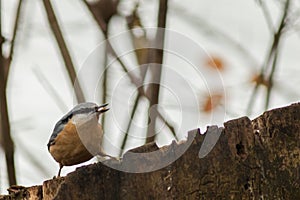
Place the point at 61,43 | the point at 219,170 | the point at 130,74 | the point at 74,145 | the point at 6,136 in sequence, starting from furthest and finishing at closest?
the point at 130,74, the point at 61,43, the point at 6,136, the point at 74,145, the point at 219,170

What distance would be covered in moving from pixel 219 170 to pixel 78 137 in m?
0.72

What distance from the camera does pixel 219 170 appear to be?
2.47m

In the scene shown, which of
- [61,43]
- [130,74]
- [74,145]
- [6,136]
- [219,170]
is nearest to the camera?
[219,170]

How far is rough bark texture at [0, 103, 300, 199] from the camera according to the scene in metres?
2.45

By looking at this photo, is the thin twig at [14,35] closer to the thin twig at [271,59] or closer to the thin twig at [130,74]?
the thin twig at [130,74]

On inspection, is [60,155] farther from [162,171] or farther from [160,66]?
[160,66]

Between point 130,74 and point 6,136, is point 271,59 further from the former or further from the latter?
point 6,136

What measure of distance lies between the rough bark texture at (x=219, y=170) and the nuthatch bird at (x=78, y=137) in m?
0.41

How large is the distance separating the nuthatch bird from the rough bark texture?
1.35ft

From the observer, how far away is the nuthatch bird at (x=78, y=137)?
2928mm

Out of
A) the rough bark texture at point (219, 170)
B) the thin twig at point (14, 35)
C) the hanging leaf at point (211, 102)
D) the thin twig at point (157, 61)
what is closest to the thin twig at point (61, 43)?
the thin twig at point (14, 35)

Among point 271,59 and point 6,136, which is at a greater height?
point 271,59

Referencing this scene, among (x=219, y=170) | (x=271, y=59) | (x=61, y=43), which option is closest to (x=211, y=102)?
(x=271, y=59)

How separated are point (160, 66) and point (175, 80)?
0.38m
